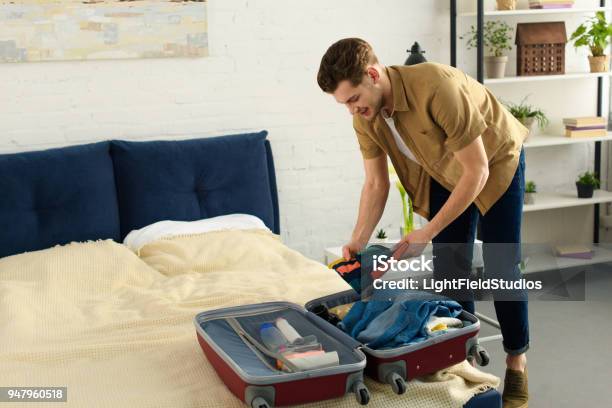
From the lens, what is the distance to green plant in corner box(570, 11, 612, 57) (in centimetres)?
425

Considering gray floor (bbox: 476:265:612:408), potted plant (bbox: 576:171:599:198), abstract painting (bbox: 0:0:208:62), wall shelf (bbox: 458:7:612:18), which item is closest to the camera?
gray floor (bbox: 476:265:612:408)

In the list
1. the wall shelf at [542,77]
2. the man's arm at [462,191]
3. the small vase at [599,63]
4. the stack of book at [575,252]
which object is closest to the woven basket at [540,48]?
the wall shelf at [542,77]

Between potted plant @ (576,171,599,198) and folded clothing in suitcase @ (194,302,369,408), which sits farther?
potted plant @ (576,171,599,198)

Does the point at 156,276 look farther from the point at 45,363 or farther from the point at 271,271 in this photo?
the point at 45,363

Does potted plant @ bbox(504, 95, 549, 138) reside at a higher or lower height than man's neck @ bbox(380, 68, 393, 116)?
lower

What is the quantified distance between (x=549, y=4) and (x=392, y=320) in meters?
2.75

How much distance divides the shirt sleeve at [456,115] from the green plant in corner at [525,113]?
6.70 feet

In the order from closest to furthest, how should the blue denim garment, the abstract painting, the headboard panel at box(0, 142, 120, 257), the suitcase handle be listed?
the suitcase handle < the blue denim garment < the headboard panel at box(0, 142, 120, 257) < the abstract painting

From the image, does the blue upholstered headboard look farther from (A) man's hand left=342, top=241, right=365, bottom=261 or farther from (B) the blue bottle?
(B) the blue bottle

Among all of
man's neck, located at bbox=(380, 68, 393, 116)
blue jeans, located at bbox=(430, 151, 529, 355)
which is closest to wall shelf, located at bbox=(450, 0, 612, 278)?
blue jeans, located at bbox=(430, 151, 529, 355)

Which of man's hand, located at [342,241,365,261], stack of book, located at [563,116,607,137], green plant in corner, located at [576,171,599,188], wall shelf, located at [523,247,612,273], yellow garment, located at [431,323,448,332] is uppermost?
stack of book, located at [563,116,607,137]

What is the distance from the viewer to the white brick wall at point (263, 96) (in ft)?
11.8

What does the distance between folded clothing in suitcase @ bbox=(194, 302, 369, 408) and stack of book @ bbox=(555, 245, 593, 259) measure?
8.53 ft

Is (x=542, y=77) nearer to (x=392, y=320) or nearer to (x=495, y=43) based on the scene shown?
(x=495, y=43)
